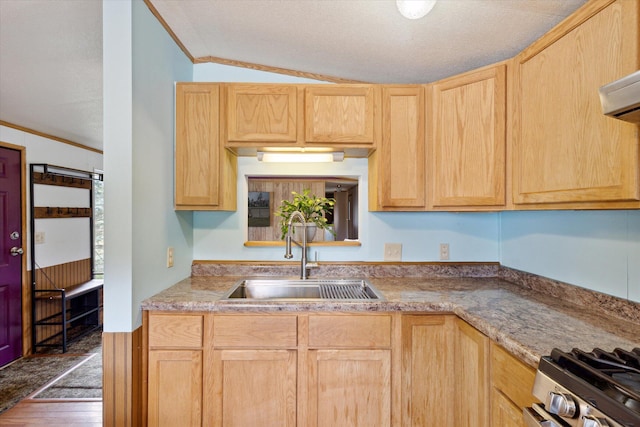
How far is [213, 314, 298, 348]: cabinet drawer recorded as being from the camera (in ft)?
5.03

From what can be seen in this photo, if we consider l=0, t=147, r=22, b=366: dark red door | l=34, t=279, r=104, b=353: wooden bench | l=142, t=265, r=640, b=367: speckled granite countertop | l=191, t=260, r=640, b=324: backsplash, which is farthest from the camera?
l=34, t=279, r=104, b=353: wooden bench

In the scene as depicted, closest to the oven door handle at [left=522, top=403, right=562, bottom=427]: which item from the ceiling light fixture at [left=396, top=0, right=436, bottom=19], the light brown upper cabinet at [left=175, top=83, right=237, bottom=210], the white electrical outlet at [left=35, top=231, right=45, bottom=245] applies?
the ceiling light fixture at [left=396, top=0, right=436, bottom=19]

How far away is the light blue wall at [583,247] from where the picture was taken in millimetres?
1308

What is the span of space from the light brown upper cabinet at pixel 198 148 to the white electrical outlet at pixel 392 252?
3.83 ft

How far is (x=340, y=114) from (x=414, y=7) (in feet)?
2.12

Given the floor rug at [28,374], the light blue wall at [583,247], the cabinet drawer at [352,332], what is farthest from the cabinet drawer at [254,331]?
the floor rug at [28,374]

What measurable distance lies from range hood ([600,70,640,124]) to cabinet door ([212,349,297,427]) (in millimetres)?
1566

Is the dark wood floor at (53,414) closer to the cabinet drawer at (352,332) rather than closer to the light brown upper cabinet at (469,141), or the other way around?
the cabinet drawer at (352,332)

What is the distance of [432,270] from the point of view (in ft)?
7.07

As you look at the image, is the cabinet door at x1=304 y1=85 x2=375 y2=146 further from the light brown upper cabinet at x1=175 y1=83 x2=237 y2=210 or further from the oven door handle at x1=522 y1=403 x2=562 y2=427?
the oven door handle at x1=522 y1=403 x2=562 y2=427

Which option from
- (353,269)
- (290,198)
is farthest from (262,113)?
(353,269)

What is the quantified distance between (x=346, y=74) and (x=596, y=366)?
1.97 meters

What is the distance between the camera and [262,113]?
1.85 metres

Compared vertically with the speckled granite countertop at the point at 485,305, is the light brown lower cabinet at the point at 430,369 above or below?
below
